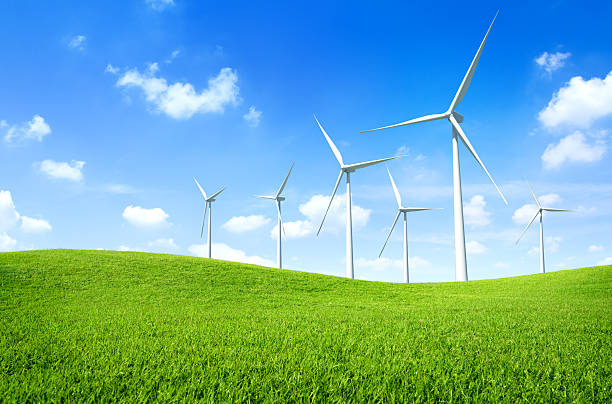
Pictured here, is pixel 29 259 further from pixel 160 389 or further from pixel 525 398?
pixel 525 398

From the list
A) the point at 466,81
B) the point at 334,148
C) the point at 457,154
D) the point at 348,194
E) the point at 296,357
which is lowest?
the point at 296,357

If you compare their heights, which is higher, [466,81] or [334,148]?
[466,81]

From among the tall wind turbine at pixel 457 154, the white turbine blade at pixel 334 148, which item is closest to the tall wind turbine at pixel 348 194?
the white turbine blade at pixel 334 148

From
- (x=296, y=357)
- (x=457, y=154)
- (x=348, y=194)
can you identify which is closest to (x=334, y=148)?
(x=348, y=194)

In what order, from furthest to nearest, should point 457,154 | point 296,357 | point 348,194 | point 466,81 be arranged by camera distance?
point 348,194, point 466,81, point 457,154, point 296,357

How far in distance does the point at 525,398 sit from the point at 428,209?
54.7 metres

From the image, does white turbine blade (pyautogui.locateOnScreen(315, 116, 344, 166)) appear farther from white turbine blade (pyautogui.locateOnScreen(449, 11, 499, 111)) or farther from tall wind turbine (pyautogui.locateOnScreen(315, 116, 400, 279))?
white turbine blade (pyautogui.locateOnScreen(449, 11, 499, 111))

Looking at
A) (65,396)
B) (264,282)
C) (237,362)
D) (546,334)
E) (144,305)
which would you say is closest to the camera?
(65,396)

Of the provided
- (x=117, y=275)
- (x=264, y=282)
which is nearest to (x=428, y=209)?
(x=264, y=282)

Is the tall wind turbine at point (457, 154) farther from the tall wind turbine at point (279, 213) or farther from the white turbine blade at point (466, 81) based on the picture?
the tall wind turbine at point (279, 213)

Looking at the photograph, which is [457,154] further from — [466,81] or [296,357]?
[296,357]

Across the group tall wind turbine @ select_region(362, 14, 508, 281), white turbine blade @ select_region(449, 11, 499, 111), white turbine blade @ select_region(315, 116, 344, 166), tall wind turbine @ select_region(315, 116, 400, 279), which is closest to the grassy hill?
tall wind turbine @ select_region(362, 14, 508, 281)

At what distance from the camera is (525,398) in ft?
17.8

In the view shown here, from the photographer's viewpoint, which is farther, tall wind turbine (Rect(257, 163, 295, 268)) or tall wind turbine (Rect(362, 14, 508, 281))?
tall wind turbine (Rect(257, 163, 295, 268))
